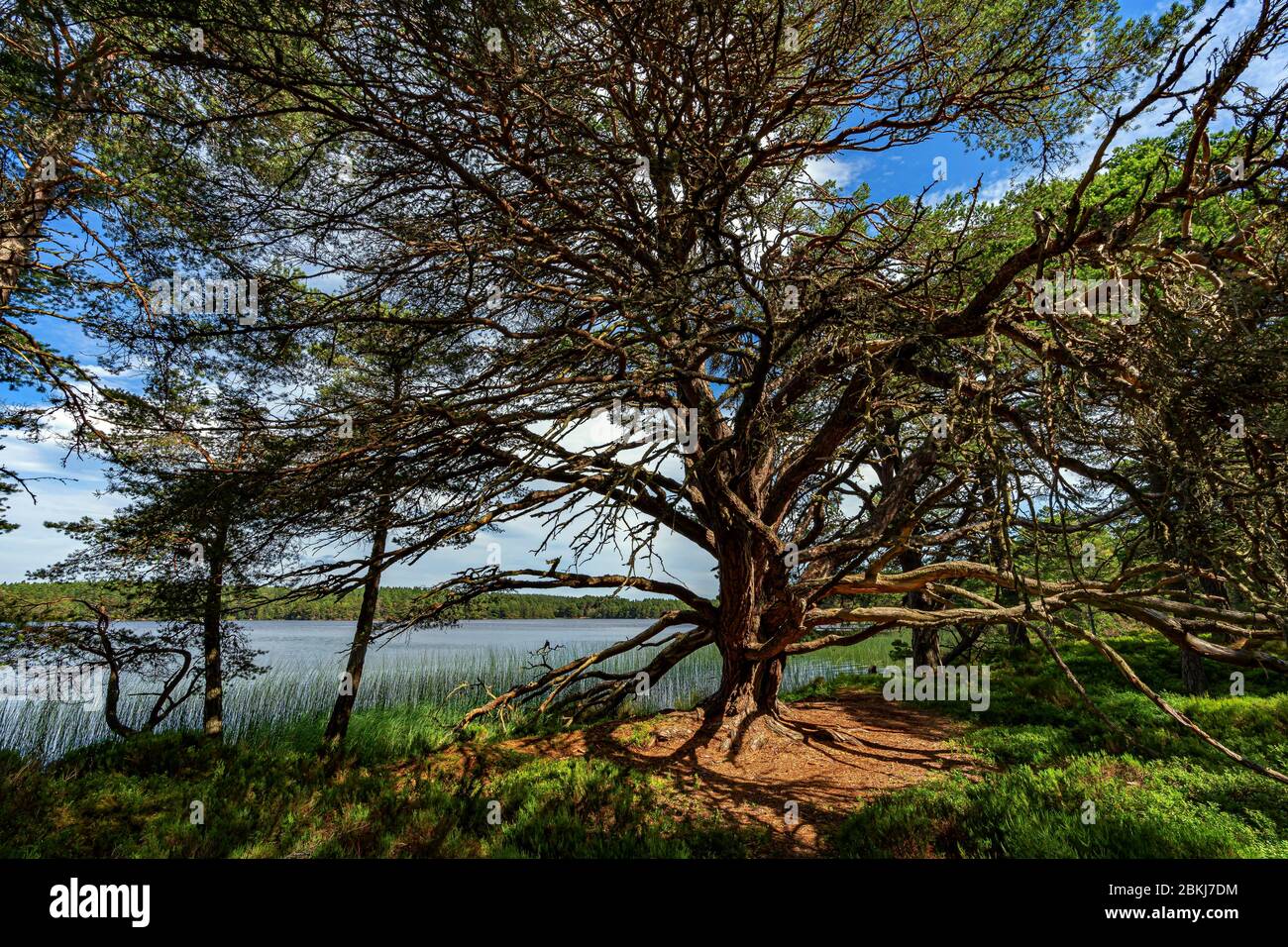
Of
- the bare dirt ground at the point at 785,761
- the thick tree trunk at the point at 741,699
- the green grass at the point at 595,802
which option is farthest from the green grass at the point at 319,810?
the thick tree trunk at the point at 741,699

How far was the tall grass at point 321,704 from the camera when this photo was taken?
901cm

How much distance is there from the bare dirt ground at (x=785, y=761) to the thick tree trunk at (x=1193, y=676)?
478 cm

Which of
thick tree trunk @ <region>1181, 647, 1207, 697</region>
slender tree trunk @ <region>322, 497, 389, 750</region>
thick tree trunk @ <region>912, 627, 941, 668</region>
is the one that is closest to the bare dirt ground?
thick tree trunk @ <region>912, 627, 941, 668</region>

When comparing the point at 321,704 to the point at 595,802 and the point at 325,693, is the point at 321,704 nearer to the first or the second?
the point at 325,693

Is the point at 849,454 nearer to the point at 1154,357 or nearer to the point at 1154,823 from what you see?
the point at 1154,357

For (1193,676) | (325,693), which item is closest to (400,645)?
(325,693)

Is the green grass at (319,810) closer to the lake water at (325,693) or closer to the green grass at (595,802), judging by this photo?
the green grass at (595,802)

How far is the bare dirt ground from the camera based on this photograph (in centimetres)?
578

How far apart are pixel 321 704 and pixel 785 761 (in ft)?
31.1

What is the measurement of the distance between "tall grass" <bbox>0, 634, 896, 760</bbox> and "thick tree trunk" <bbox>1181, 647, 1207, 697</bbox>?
812 centimetres
